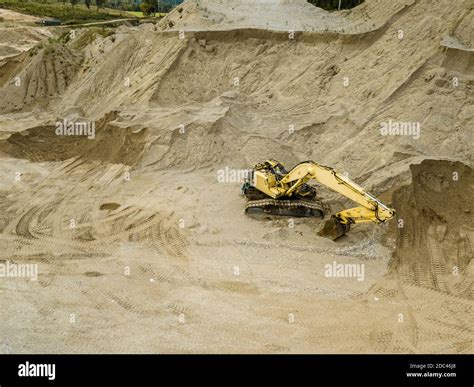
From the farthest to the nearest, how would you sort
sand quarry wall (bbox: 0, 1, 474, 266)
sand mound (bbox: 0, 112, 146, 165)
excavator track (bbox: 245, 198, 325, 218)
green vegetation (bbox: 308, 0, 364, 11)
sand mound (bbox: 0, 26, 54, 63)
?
sand mound (bbox: 0, 26, 54, 63) < green vegetation (bbox: 308, 0, 364, 11) < sand mound (bbox: 0, 112, 146, 165) < sand quarry wall (bbox: 0, 1, 474, 266) < excavator track (bbox: 245, 198, 325, 218)

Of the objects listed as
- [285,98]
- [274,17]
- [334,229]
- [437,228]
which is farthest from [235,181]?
[274,17]

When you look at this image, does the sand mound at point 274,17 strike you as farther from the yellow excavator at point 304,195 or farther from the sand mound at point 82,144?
the yellow excavator at point 304,195

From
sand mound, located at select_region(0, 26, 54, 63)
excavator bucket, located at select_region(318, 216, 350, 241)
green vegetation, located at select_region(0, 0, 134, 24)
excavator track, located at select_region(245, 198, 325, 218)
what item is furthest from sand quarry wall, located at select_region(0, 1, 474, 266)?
green vegetation, located at select_region(0, 0, 134, 24)

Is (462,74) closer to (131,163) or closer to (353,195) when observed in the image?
(353,195)

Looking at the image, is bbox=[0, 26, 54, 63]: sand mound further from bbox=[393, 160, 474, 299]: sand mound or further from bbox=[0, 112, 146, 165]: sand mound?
bbox=[393, 160, 474, 299]: sand mound

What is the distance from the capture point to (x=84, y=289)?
33.4 ft

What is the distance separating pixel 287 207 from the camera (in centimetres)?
1315

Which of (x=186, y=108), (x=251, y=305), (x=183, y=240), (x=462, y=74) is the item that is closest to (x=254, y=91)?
(x=186, y=108)

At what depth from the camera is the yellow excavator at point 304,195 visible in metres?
11.3

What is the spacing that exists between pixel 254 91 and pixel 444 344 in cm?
1275

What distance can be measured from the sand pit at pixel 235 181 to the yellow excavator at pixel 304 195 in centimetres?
39

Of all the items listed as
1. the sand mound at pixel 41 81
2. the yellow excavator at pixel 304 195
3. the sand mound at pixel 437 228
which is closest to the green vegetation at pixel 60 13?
the sand mound at pixel 41 81

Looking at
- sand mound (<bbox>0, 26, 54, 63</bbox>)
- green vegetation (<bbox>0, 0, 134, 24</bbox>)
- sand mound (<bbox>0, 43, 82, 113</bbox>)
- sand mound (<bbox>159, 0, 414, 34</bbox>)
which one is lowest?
sand mound (<bbox>0, 43, 82, 113</bbox>)

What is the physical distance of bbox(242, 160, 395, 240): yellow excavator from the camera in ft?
37.0
